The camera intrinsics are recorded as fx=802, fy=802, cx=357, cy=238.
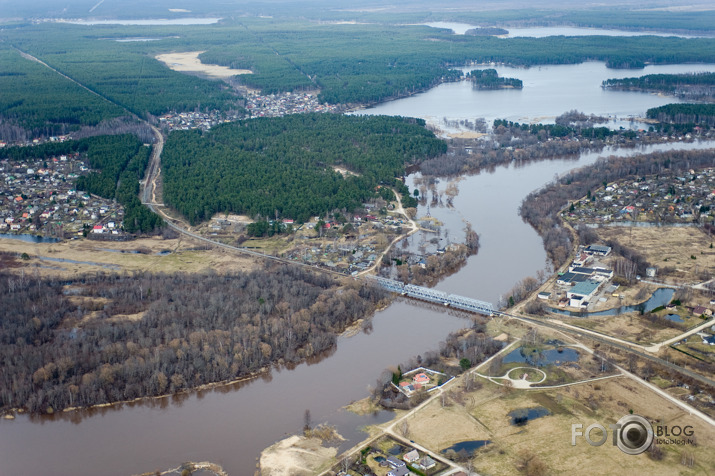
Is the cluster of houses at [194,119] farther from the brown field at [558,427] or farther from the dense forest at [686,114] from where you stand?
the brown field at [558,427]

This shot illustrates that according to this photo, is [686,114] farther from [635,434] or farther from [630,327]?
[635,434]

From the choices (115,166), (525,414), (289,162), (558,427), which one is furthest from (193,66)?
(558,427)

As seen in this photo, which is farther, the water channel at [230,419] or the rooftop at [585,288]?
the rooftop at [585,288]

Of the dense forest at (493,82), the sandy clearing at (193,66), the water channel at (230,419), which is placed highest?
the sandy clearing at (193,66)

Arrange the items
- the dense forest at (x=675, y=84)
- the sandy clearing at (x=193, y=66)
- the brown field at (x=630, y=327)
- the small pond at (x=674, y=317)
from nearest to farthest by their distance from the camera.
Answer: the brown field at (x=630, y=327) → the small pond at (x=674, y=317) → the dense forest at (x=675, y=84) → the sandy clearing at (x=193, y=66)

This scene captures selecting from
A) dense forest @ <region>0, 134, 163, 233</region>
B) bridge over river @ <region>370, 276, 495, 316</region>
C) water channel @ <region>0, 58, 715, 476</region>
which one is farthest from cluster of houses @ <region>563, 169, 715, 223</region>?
dense forest @ <region>0, 134, 163, 233</region>

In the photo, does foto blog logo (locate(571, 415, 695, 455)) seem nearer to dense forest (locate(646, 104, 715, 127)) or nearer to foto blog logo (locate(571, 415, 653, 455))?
foto blog logo (locate(571, 415, 653, 455))

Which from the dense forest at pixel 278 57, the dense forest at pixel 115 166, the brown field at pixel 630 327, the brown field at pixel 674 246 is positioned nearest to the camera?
the brown field at pixel 630 327

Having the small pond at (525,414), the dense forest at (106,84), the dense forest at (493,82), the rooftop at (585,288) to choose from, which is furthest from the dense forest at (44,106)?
the small pond at (525,414)

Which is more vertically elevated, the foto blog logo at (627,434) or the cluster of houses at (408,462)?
the foto blog logo at (627,434)
